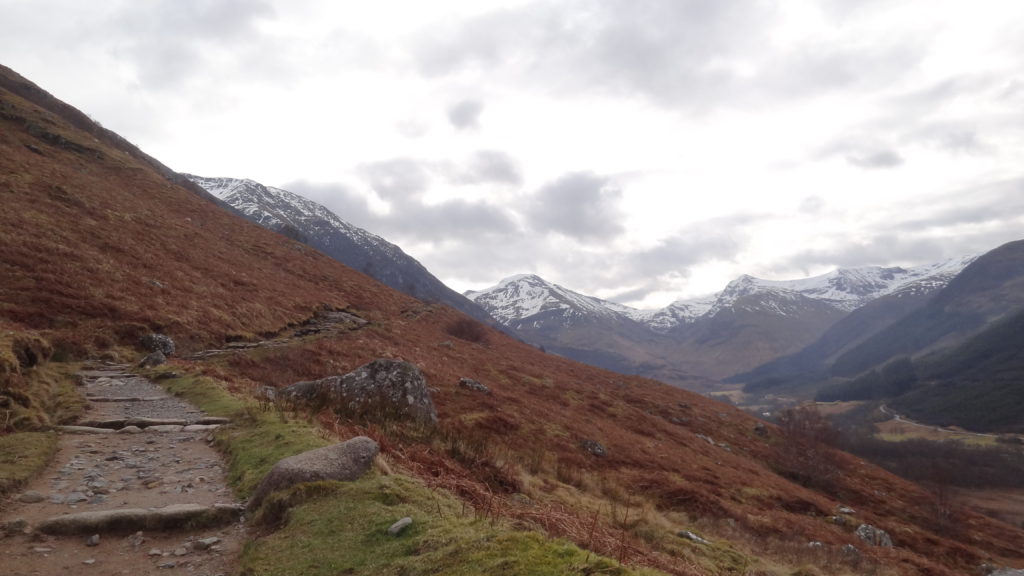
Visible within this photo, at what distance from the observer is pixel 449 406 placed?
22.4 metres

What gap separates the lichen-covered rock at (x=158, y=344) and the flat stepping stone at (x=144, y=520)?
18.6m

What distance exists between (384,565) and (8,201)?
136 ft

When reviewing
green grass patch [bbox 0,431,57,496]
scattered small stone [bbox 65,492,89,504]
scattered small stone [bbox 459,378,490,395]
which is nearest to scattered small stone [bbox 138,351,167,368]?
green grass patch [bbox 0,431,57,496]

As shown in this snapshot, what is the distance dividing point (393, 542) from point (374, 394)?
10827 mm

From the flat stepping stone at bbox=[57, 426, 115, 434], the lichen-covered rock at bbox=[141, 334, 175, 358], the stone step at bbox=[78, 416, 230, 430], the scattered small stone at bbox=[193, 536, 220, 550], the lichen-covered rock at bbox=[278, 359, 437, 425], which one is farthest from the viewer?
the lichen-covered rock at bbox=[141, 334, 175, 358]

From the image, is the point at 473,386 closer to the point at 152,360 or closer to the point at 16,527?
the point at 152,360

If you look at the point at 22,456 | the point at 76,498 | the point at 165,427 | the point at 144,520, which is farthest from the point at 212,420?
the point at 144,520

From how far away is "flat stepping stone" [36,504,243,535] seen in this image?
6.29 meters

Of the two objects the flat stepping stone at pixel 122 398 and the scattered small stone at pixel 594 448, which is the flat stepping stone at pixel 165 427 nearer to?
the flat stepping stone at pixel 122 398

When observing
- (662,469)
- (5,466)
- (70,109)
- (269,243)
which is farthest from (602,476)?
(70,109)

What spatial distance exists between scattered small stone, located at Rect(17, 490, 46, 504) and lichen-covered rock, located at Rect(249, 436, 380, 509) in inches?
117

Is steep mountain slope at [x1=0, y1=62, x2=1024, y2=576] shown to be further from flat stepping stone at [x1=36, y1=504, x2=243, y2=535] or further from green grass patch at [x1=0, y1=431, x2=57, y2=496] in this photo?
green grass patch at [x1=0, y1=431, x2=57, y2=496]

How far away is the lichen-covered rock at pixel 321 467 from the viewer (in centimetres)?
717

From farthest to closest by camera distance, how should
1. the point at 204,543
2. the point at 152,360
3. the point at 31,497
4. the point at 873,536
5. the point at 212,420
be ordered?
the point at 873,536
the point at 152,360
the point at 212,420
the point at 31,497
the point at 204,543
